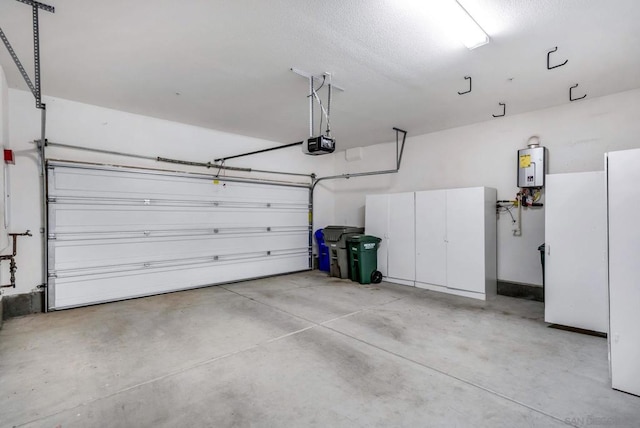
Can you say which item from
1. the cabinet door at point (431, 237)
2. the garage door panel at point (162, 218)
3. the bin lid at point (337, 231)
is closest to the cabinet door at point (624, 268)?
the cabinet door at point (431, 237)

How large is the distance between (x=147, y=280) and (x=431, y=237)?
4886mm

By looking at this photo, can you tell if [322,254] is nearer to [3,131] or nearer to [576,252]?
[576,252]

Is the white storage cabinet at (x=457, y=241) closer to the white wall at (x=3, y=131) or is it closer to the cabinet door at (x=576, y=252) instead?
the cabinet door at (x=576, y=252)

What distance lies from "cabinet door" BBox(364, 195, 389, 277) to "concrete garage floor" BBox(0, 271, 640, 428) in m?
1.85

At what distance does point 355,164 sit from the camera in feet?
24.4

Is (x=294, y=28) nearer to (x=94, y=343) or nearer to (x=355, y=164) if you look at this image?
(x=94, y=343)

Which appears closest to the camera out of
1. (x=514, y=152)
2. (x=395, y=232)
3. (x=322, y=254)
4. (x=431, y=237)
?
(x=514, y=152)

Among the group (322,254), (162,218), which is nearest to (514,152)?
(322,254)

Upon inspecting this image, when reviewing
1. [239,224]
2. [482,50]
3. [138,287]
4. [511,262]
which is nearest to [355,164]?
[239,224]

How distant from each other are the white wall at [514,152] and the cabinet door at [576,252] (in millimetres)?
181

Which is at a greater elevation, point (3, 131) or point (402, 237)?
point (3, 131)

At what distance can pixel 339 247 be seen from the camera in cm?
636

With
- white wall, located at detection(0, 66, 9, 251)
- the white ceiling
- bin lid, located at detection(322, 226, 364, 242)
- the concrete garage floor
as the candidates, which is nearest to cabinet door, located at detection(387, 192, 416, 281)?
bin lid, located at detection(322, 226, 364, 242)

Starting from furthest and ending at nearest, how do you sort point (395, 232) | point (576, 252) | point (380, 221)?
point (380, 221), point (395, 232), point (576, 252)
